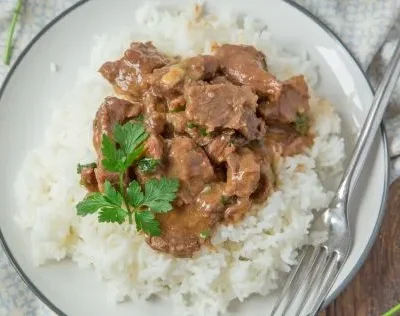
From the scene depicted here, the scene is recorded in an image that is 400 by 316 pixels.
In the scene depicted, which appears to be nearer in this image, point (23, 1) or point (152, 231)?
point (152, 231)

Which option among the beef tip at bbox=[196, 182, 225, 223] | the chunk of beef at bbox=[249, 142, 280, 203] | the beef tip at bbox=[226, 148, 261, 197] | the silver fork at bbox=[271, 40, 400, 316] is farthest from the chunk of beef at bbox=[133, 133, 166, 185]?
the silver fork at bbox=[271, 40, 400, 316]

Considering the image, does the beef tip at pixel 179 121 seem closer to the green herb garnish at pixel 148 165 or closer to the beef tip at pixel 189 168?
the beef tip at pixel 189 168

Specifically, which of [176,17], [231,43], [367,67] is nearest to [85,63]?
[176,17]

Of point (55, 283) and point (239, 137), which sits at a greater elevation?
point (239, 137)

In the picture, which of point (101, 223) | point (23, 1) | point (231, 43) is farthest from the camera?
point (23, 1)

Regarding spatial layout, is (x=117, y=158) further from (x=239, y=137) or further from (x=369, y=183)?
(x=369, y=183)

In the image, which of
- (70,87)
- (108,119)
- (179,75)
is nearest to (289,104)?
(179,75)

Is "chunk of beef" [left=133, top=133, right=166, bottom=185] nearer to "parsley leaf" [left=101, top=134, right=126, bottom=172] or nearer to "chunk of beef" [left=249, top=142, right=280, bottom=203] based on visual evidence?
"parsley leaf" [left=101, top=134, right=126, bottom=172]
